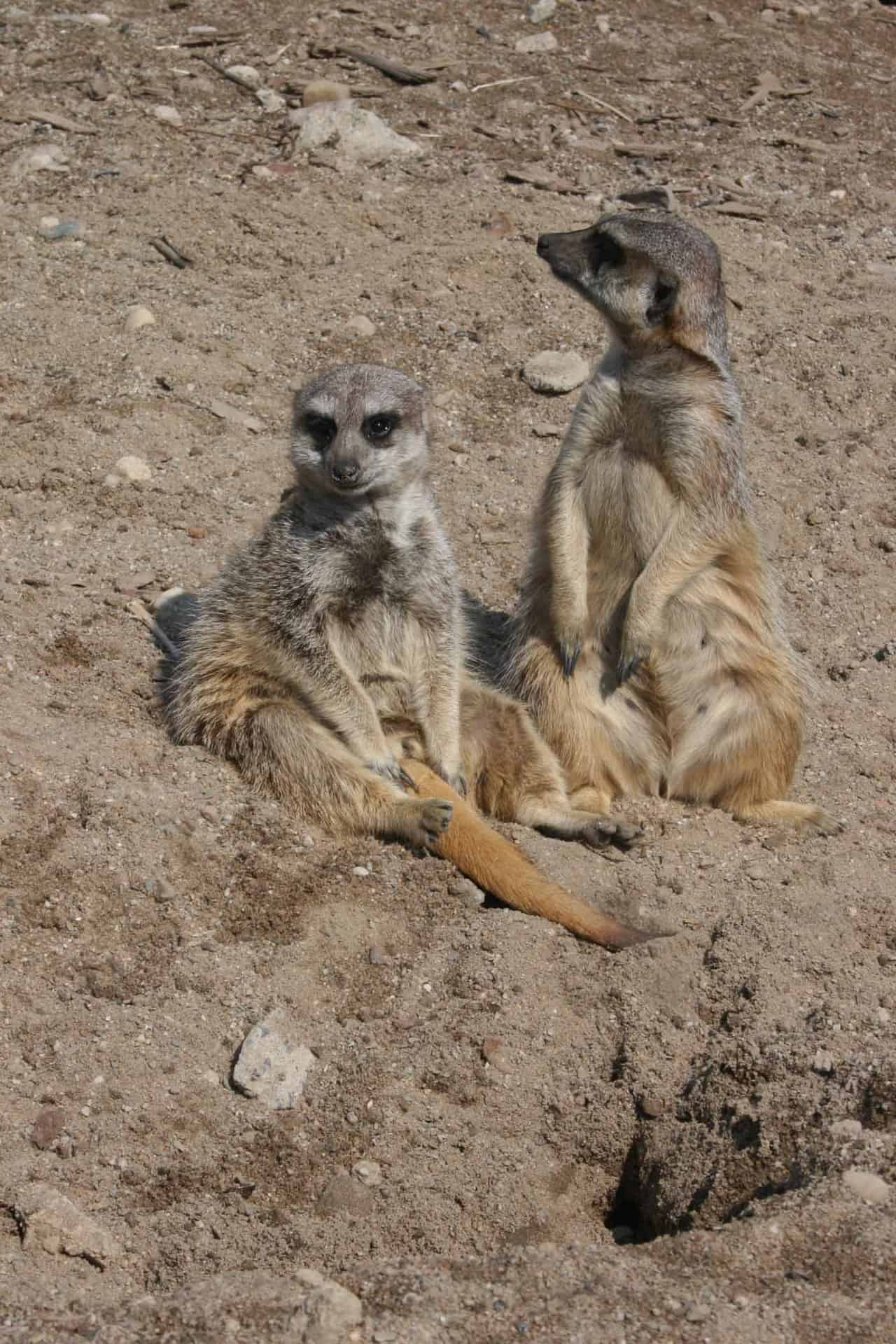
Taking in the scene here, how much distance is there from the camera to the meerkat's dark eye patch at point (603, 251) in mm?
3693

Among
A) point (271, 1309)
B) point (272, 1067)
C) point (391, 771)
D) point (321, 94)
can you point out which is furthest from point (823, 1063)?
point (321, 94)

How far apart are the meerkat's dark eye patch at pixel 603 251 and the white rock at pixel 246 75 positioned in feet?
10.7

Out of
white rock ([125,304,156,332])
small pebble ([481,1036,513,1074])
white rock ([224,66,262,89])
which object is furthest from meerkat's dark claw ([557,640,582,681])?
white rock ([224,66,262,89])

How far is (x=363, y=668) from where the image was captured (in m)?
3.77

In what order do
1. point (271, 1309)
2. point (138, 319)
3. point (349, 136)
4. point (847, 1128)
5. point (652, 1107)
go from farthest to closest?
point (349, 136) → point (138, 319) → point (652, 1107) → point (847, 1128) → point (271, 1309)

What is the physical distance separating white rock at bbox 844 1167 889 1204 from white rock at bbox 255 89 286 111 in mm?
5273

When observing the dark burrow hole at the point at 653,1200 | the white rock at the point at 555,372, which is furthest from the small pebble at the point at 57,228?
the dark burrow hole at the point at 653,1200

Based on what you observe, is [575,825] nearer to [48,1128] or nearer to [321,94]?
[48,1128]

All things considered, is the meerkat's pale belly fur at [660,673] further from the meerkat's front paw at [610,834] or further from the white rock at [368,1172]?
the white rock at [368,1172]

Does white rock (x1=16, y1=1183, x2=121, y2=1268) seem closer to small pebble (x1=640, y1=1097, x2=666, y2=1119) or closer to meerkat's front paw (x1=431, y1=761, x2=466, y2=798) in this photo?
small pebble (x1=640, y1=1097, x2=666, y2=1119)

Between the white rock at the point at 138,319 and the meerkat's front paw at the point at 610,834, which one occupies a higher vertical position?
the white rock at the point at 138,319

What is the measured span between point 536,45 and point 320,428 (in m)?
4.30

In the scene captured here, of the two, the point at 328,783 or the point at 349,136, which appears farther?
the point at 349,136

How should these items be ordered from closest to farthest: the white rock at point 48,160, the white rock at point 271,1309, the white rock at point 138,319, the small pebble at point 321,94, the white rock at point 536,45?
the white rock at point 271,1309 → the white rock at point 138,319 → the white rock at point 48,160 → the small pebble at point 321,94 → the white rock at point 536,45
